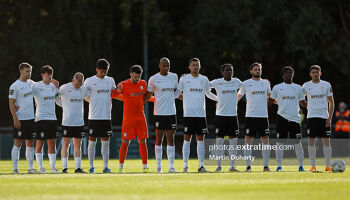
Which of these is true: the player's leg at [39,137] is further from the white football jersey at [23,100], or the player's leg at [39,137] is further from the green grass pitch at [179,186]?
the green grass pitch at [179,186]

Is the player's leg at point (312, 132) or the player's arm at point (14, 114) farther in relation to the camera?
the player's leg at point (312, 132)

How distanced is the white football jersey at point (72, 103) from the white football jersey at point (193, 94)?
2.10m

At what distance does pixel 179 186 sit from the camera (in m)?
13.3

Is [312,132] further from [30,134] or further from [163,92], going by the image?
[30,134]

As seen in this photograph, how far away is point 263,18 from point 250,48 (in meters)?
1.51

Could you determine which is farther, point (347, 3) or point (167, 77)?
point (347, 3)

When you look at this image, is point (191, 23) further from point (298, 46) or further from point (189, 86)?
point (189, 86)

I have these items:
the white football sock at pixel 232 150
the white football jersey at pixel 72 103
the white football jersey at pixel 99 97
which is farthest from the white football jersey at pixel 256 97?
the white football jersey at pixel 72 103

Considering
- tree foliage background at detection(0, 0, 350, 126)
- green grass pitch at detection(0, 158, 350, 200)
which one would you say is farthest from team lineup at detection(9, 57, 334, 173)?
tree foliage background at detection(0, 0, 350, 126)

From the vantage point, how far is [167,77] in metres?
17.5

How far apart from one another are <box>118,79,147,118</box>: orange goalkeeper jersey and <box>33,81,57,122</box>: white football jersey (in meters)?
1.52

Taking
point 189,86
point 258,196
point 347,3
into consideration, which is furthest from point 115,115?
point 258,196

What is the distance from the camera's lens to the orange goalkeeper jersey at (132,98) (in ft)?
56.5

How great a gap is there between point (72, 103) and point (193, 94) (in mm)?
2592
